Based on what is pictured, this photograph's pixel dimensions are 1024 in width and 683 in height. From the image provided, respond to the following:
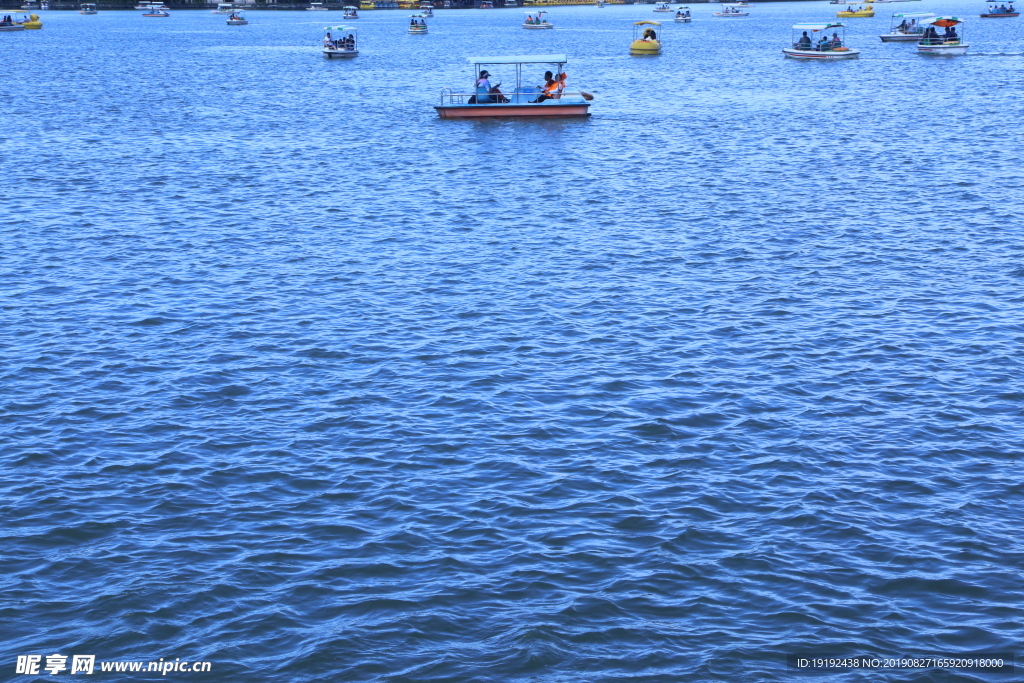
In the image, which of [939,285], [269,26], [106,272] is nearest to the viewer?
[939,285]

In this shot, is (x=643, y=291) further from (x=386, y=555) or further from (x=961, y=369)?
(x=386, y=555)

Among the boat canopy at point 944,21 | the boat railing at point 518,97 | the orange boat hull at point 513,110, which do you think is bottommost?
the orange boat hull at point 513,110

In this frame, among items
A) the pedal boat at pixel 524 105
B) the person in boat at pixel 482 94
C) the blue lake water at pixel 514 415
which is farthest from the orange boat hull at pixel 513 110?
the blue lake water at pixel 514 415

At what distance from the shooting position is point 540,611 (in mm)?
15172

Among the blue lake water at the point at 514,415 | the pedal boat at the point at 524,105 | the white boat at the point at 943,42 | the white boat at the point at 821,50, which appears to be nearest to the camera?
the blue lake water at the point at 514,415

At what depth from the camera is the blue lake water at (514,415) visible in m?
15.0

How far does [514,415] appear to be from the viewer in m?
21.7

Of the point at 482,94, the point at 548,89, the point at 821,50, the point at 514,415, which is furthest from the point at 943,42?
the point at 514,415

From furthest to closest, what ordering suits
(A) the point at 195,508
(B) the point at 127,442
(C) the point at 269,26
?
(C) the point at 269,26 < (B) the point at 127,442 < (A) the point at 195,508

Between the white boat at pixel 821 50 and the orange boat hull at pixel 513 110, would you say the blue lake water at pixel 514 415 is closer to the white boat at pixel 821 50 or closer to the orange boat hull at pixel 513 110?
the orange boat hull at pixel 513 110

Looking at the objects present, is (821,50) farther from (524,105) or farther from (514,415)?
Result: (514,415)

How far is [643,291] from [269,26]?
18334cm

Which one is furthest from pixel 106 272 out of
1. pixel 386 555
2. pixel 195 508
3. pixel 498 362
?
pixel 386 555

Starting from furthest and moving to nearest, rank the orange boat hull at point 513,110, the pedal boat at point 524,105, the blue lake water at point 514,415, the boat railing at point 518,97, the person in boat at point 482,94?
the person in boat at point 482,94, the boat railing at point 518,97, the orange boat hull at point 513,110, the pedal boat at point 524,105, the blue lake water at point 514,415
